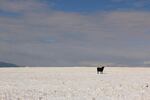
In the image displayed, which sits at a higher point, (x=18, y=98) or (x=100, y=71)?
(x=100, y=71)

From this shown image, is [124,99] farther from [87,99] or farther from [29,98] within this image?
[29,98]

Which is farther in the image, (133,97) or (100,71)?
(100,71)

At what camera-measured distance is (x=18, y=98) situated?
58.4 ft

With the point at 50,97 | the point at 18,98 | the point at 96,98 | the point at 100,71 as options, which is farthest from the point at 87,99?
the point at 100,71

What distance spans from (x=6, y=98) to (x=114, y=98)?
15.7 ft

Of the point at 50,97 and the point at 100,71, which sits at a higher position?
the point at 100,71

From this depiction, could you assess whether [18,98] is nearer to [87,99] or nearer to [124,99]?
[87,99]

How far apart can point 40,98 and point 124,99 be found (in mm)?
3693

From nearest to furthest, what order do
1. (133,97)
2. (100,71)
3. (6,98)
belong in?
(6,98) → (133,97) → (100,71)

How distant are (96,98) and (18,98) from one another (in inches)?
136

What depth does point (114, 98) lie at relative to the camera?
61.2 feet

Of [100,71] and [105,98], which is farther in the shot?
[100,71]

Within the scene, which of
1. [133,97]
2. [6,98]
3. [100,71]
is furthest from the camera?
[100,71]

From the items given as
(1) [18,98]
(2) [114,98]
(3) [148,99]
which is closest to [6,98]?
(1) [18,98]
